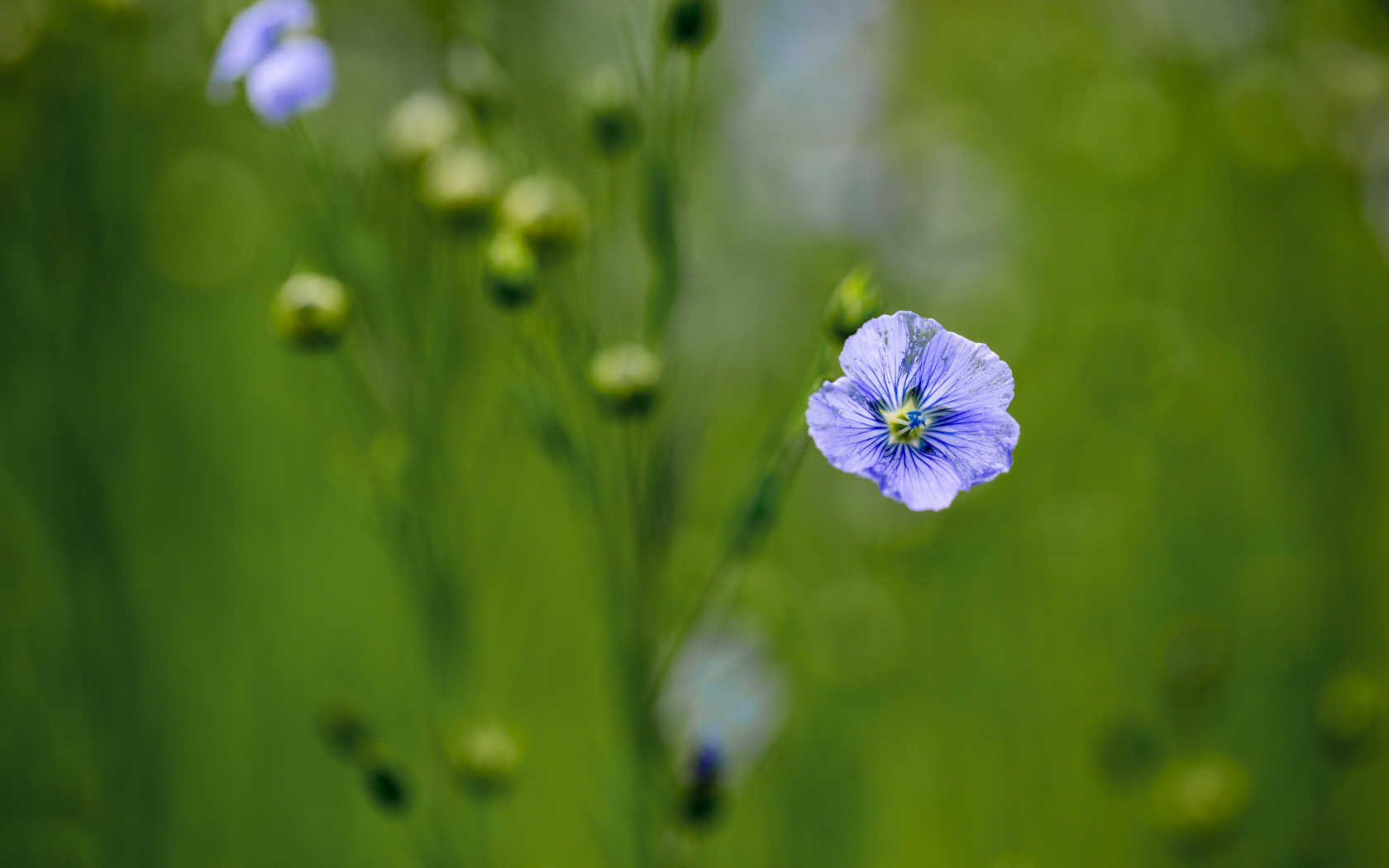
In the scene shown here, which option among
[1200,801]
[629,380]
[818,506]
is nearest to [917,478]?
[629,380]

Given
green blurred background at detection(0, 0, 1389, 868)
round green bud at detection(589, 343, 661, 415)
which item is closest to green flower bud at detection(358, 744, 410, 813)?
green blurred background at detection(0, 0, 1389, 868)

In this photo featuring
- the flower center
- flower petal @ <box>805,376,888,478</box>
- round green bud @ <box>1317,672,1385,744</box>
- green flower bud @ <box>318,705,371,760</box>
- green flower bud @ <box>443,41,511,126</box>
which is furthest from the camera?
round green bud @ <box>1317,672,1385,744</box>

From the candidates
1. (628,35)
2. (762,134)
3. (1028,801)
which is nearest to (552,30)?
(762,134)

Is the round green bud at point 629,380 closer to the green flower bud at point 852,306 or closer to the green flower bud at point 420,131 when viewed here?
the green flower bud at point 852,306

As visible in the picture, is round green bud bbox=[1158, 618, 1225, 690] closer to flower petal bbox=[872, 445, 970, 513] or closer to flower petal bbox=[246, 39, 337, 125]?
flower petal bbox=[872, 445, 970, 513]

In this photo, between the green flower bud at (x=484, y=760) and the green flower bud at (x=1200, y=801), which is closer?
the green flower bud at (x=484, y=760)

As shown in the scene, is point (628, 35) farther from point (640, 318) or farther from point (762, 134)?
point (762, 134)

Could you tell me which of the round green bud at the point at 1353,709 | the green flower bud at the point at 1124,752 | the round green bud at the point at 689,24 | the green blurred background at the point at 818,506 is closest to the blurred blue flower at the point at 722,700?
the green blurred background at the point at 818,506
